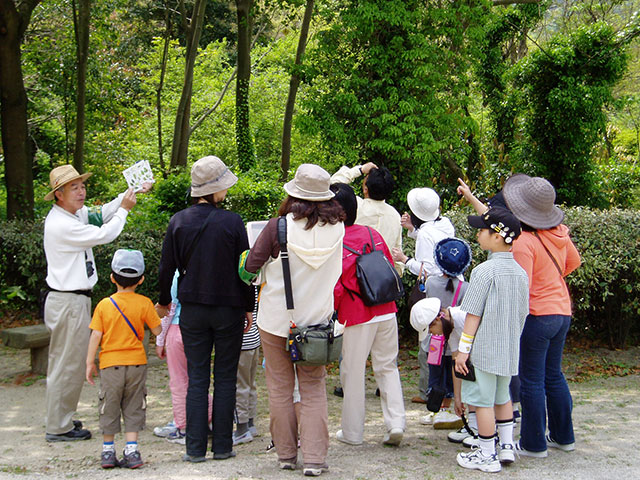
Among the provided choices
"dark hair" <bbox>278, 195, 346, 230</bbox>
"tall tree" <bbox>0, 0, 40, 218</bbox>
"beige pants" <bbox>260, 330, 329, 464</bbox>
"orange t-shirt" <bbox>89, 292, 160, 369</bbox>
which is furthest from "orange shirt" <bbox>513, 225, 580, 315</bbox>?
"tall tree" <bbox>0, 0, 40, 218</bbox>

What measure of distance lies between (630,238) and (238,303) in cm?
543

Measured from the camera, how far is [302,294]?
421cm

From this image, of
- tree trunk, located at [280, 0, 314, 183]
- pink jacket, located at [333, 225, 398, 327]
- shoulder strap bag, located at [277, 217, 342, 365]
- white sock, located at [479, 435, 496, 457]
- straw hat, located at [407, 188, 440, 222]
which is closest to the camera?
shoulder strap bag, located at [277, 217, 342, 365]

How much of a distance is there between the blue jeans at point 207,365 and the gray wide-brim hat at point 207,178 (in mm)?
785

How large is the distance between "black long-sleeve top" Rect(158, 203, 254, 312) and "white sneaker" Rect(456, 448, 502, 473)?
70.8 inches

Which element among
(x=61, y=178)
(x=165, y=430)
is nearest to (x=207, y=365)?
(x=165, y=430)

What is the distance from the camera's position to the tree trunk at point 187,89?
49.3 ft

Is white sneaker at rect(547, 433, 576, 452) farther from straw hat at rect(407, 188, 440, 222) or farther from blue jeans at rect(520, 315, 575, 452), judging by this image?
straw hat at rect(407, 188, 440, 222)

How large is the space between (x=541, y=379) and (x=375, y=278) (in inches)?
52.6

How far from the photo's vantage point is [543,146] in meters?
14.0

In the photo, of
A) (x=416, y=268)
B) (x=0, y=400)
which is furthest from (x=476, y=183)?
(x=0, y=400)

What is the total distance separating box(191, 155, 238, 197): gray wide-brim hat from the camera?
4484 millimetres

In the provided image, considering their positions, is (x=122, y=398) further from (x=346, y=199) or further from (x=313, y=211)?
(x=346, y=199)

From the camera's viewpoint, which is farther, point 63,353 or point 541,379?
point 63,353
